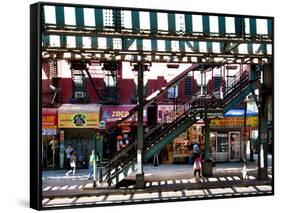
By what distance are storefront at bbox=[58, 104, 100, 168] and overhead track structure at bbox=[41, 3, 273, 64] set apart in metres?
1.07

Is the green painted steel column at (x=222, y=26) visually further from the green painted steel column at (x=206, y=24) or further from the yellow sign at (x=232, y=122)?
the yellow sign at (x=232, y=122)

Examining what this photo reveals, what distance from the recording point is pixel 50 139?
39.7 ft

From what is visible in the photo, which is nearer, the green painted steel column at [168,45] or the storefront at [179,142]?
the green painted steel column at [168,45]

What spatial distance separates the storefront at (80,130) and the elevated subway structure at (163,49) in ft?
2.07

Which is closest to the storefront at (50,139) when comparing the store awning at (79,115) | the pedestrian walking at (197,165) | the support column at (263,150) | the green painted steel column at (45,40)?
the store awning at (79,115)

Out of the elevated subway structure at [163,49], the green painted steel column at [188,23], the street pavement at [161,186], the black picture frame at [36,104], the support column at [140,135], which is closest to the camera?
the black picture frame at [36,104]

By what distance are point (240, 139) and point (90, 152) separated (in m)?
3.65

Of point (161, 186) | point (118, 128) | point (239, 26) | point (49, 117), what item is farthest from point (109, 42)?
point (161, 186)

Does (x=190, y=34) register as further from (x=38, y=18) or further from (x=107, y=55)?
(x=38, y=18)

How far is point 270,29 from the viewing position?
45.5ft

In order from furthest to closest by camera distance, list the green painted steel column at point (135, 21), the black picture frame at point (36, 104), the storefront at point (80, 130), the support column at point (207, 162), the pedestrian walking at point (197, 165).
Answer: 1. the support column at point (207, 162)
2. the pedestrian walking at point (197, 165)
3. the green painted steel column at point (135, 21)
4. the storefront at point (80, 130)
5. the black picture frame at point (36, 104)

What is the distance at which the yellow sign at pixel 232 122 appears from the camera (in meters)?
14.1

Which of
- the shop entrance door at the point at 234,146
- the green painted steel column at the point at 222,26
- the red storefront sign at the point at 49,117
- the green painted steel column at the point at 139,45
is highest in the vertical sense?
the green painted steel column at the point at 222,26

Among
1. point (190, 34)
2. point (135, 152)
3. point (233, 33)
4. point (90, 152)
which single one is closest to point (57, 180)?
point (90, 152)
